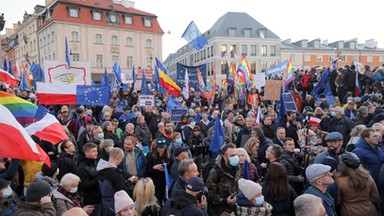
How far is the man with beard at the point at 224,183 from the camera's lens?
4.30 meters

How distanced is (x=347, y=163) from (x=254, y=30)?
60906 mm

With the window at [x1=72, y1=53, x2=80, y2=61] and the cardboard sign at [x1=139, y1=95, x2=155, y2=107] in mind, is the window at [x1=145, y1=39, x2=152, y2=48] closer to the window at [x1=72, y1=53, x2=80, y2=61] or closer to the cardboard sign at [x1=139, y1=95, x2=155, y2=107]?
the window at [x1=72, y1=53, x2=80, y2=61]

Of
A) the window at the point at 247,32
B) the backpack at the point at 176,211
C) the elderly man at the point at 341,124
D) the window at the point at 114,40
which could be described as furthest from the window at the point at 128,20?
the backpack at the point at 176,211

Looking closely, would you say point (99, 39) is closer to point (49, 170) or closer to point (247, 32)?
point (247, 32)

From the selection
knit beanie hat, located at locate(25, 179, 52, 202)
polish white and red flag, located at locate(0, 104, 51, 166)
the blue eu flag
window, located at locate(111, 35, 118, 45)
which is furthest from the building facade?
knit beanie hat, located at locate(25, 179, 52, 202)

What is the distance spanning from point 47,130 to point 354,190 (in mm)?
4593

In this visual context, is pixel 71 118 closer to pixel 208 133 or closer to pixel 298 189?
pixel 208 133

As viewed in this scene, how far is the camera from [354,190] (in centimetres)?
388

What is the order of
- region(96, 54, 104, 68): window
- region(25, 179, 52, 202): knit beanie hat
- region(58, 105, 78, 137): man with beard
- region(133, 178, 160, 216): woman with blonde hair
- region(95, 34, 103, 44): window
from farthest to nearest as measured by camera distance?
region(96, 54, 104, 68): window
region(95, 34, 103, 44): window
region(58, 105, 78, 137): man with beard
region(133, 178, 160, 216): woman with blonde hair
region(25, 179, 52, 202): knit beanie hat

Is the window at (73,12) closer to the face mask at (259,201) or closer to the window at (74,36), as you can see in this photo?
the window at (74,36)

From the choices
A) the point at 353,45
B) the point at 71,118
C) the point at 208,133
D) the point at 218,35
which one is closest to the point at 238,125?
the point at 208,133

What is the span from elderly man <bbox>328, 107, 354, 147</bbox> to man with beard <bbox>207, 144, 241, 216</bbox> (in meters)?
4.41

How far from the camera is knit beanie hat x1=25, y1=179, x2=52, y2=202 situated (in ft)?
10.6

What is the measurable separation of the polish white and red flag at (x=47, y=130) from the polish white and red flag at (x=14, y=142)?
1709 millimetres
